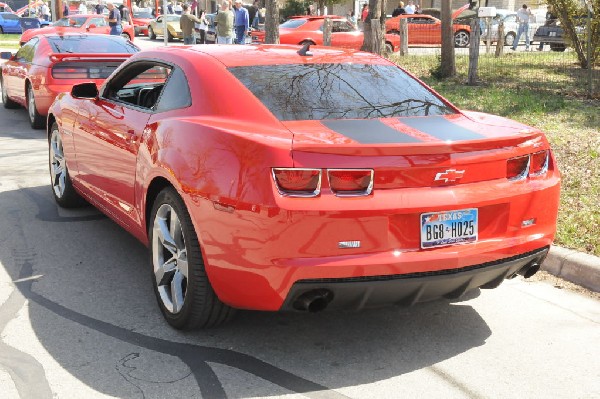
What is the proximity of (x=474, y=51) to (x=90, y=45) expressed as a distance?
6.66 metres

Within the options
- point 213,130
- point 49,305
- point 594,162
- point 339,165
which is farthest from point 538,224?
point 594,162

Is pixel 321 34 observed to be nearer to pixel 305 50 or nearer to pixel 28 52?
pixel 28 52

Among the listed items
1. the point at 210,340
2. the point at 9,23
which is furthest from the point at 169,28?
the point at 210,340

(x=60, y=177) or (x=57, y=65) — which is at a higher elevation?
(x=57, y=65)

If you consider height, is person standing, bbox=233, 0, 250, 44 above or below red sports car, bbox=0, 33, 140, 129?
above

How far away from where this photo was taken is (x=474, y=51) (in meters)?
13.2

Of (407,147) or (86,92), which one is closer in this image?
(407,147)

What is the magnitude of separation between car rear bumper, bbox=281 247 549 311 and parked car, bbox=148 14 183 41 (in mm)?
33708

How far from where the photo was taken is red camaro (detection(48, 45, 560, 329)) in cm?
340

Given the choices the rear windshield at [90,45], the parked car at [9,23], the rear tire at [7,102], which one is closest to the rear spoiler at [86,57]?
the rear windshield at [90,45]

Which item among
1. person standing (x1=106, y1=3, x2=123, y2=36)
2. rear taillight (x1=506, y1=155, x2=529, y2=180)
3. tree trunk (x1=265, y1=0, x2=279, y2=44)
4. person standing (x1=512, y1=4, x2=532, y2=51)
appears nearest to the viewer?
rear taillight (x1=506, y1=155, x2=529, y2=180)

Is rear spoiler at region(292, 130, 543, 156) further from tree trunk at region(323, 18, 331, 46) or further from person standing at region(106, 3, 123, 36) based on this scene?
person standing at region(106, 3, 123, 36)

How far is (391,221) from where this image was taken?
3.45 meters

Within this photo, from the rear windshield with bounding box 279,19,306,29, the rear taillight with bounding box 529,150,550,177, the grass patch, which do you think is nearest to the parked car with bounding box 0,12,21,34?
the rear windshield with bounding box 279,19,306,29
